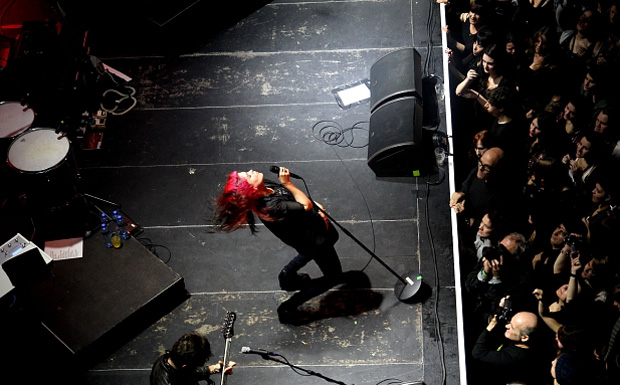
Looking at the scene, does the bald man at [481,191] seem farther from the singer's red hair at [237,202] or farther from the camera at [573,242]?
the singer's red hair at [237,202]

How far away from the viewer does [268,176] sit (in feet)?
17.4

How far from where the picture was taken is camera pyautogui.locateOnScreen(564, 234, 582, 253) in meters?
3.87

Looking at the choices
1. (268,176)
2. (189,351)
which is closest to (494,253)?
(189,351)

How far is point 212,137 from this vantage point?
5664 millimetres

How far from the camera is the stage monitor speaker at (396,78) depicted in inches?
210

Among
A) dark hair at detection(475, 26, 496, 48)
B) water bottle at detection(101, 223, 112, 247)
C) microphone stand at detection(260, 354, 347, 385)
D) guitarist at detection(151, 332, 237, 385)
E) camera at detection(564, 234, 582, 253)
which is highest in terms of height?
dark hair at detection(475, 26, 496, 48)

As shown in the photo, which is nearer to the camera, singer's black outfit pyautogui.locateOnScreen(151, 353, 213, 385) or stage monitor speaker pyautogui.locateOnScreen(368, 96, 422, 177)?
singer's black outfit pyautogui.locateOnScreen(151, 353, 213, 385)

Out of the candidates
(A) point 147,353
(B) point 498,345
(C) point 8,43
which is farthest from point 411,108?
(C) point 8,43

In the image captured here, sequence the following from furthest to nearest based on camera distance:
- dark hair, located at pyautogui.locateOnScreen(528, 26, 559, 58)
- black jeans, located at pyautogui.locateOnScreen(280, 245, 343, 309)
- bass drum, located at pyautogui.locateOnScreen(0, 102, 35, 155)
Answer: bass drum, located at pyautogui.locateOnScreen(0, 102, 35, 155), dark hair, located at pyautogui.locateOnScreen(528, 26, 559, 58), black jeans, located at pyautogui.locateOnScreen(280, 245, 343, 309)

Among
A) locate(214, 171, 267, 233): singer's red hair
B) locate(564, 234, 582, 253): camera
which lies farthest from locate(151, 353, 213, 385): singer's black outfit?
locate(564, 234, 582, 253): camera

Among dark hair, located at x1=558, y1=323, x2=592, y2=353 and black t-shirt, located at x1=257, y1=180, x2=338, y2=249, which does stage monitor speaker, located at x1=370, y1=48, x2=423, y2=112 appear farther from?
dark hair, located at x1=558, y1=323, x2=592, y2=353

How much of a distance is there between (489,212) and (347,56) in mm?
2724

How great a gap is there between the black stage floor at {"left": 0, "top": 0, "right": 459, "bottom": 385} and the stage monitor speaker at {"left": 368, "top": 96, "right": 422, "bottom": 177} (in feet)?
0.41

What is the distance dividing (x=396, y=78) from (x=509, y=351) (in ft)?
8.80
